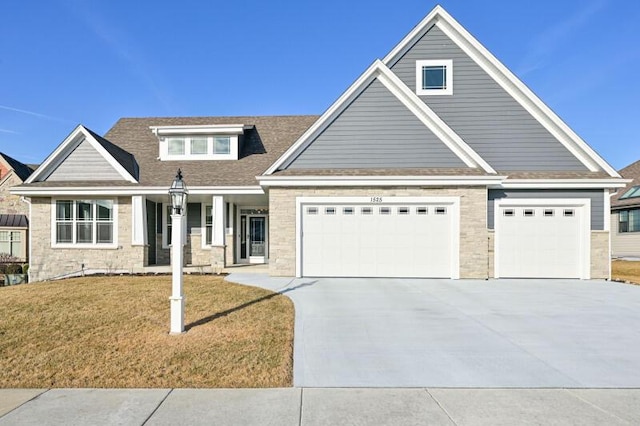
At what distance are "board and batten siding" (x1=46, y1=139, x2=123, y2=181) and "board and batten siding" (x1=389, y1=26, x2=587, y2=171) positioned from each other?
12.9 metres

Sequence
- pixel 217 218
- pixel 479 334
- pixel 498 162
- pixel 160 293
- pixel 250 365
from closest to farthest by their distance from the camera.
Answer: pixel 250 365 < pixel 479 334 < pixel 160 293 < pixel 498 162 < pixel 217 218

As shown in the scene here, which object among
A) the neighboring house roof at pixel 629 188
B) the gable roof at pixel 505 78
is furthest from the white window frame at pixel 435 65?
the neighboring house roof at pixel 629 188

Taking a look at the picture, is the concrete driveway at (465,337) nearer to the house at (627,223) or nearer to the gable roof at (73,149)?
the gable roof at (73,149)

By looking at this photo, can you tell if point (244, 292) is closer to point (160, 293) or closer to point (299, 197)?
point (160, 293)

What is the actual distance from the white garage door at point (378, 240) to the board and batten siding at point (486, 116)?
3.48m

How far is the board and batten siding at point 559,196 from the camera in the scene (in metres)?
12.3

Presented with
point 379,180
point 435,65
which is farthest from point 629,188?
point 379,180

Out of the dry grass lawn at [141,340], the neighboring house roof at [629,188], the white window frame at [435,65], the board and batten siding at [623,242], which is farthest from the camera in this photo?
the neighboring house roof at [629,188]

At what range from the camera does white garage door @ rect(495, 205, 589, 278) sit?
40.5 feet

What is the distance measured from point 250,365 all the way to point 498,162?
12.2m

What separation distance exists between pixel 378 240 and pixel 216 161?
28.9 ft

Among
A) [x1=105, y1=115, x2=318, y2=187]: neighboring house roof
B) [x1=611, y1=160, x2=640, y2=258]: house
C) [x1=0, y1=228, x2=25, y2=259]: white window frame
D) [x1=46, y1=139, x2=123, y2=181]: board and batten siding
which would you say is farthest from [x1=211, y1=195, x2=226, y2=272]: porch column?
[x1=611, y1=160, x2=640, y2=258]: house

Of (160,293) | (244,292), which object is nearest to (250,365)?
(244,292)

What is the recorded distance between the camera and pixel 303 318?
23.4ft
